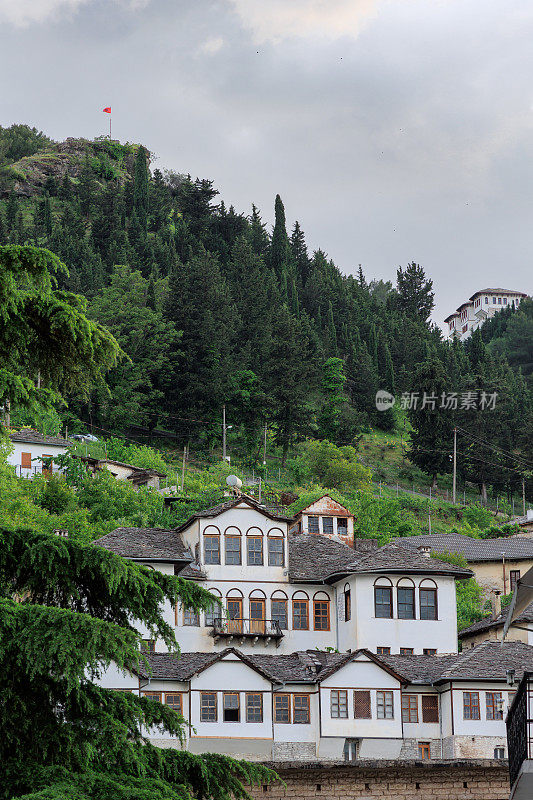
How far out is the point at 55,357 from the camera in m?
12.8

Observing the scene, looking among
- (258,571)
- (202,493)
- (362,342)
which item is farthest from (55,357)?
(362,342)

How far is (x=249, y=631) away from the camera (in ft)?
167

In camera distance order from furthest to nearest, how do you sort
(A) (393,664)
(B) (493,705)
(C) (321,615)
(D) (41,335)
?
(C) (321,615), (A) (393,664), (B) (493,705), (D) (41,335)

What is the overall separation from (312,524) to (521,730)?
55.7 metres

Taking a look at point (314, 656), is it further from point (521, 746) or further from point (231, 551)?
point (521, 746)

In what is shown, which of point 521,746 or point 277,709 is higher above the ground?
point 521,746

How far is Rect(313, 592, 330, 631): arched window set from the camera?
51.9 meters

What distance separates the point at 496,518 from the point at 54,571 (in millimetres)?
90235

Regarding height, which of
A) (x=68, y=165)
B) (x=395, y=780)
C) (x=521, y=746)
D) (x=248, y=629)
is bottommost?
(x=395, y=780)

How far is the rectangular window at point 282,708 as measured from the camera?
42875 mm

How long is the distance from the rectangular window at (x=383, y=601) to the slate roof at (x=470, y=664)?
136 inches

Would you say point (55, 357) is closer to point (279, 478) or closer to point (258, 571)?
point (258, 571)

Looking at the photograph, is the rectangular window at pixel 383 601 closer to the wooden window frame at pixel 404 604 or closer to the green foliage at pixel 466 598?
the wooden window frame at pixel 404 604

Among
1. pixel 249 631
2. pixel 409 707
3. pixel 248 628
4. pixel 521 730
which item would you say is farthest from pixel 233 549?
pixel 521 730
